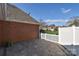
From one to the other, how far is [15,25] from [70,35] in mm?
951

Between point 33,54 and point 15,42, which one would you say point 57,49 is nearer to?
point 33,54

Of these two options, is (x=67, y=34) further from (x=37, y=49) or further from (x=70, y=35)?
(x=37, y=49)

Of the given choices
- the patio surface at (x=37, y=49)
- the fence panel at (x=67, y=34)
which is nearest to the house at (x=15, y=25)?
the patio surface at (x=37, y=49)

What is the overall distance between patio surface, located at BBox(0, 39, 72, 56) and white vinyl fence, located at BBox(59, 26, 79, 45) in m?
0.15

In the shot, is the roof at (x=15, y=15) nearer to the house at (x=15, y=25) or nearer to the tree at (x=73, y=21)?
the house at (x=15, y=25)

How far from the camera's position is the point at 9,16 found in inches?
157

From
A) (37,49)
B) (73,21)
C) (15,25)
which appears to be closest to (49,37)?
(37,49)

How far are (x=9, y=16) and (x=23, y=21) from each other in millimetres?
249

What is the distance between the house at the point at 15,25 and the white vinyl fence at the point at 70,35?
1.40 feet

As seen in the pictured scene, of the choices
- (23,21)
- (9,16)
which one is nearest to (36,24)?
(23,21)

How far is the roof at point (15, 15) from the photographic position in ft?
13.0

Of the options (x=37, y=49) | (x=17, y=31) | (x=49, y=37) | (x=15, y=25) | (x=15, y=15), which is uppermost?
(x=15, y=15)

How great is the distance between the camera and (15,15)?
3.99 m

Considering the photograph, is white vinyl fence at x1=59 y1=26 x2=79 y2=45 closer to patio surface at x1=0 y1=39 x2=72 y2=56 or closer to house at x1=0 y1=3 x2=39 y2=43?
patio surface at x1=0 y1=39 x2=72 y2=56
